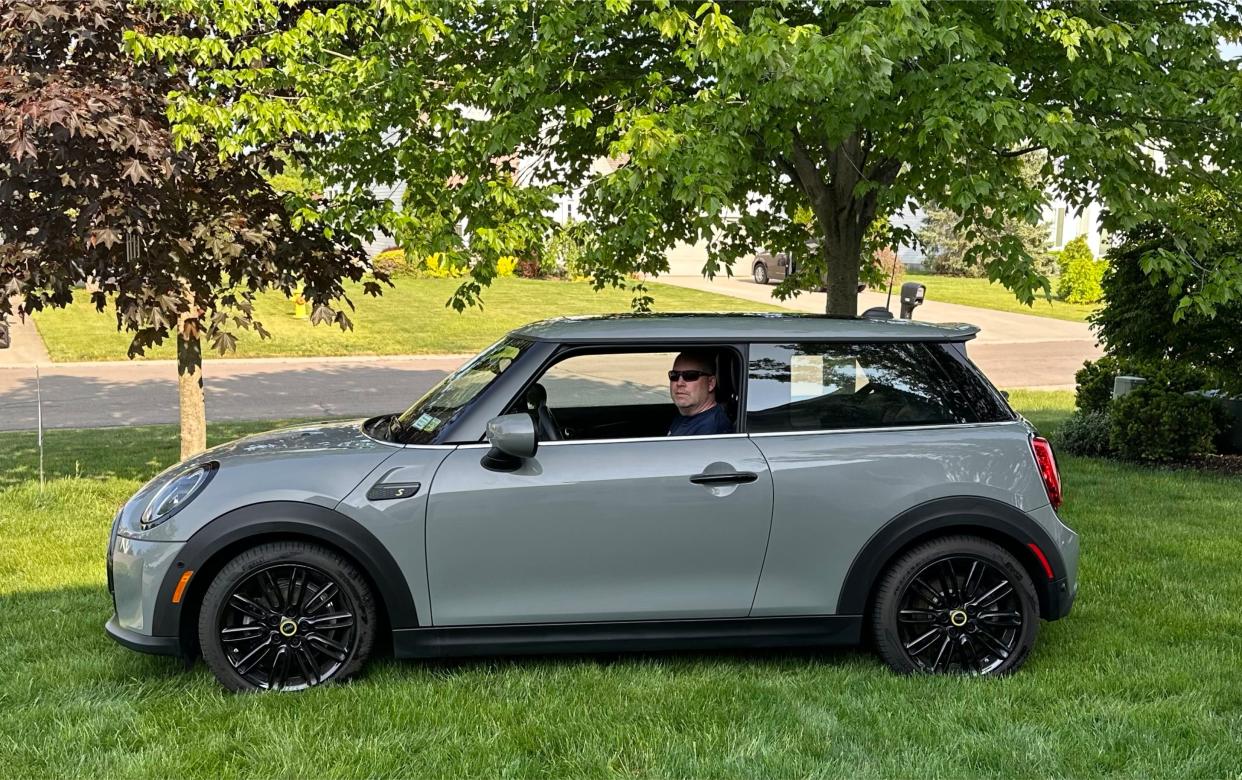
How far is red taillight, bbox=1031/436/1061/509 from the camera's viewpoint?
450 cm

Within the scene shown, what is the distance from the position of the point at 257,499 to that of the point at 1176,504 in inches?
263

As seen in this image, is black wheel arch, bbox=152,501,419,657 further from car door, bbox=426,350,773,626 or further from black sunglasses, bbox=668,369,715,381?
black sunglasses, bbox=668,369,715,381

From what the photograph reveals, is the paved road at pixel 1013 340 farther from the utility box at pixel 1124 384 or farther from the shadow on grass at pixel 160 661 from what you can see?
the shadow on grass at pixel 160 661

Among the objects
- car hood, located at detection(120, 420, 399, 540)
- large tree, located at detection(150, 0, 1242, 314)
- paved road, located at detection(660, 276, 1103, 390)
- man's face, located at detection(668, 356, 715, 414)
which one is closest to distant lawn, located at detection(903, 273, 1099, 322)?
paved road, located at detection(660, 276, 1103, 390)

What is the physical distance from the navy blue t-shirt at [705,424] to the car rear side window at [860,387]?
111 millimetres

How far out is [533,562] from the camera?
4262mm

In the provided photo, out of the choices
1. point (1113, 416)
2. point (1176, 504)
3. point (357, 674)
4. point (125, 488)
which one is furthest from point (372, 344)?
point (357, 674)

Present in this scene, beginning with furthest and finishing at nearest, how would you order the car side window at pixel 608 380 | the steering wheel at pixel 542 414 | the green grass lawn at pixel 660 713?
the car side window at pixel 608 380 < the steering wheel at pixel 542 414 < the green grass lawn at pixel 660 713

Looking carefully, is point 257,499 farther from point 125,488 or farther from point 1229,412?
point 1229,412

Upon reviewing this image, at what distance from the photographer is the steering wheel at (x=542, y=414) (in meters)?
4.64

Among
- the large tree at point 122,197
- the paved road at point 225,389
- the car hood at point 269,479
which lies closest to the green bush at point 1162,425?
the large tree at point 122,197

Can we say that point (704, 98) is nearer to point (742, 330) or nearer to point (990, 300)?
point (742, 330)

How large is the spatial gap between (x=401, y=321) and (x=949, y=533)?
20.3 meters

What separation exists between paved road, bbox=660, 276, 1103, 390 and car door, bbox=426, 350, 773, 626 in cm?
1075
